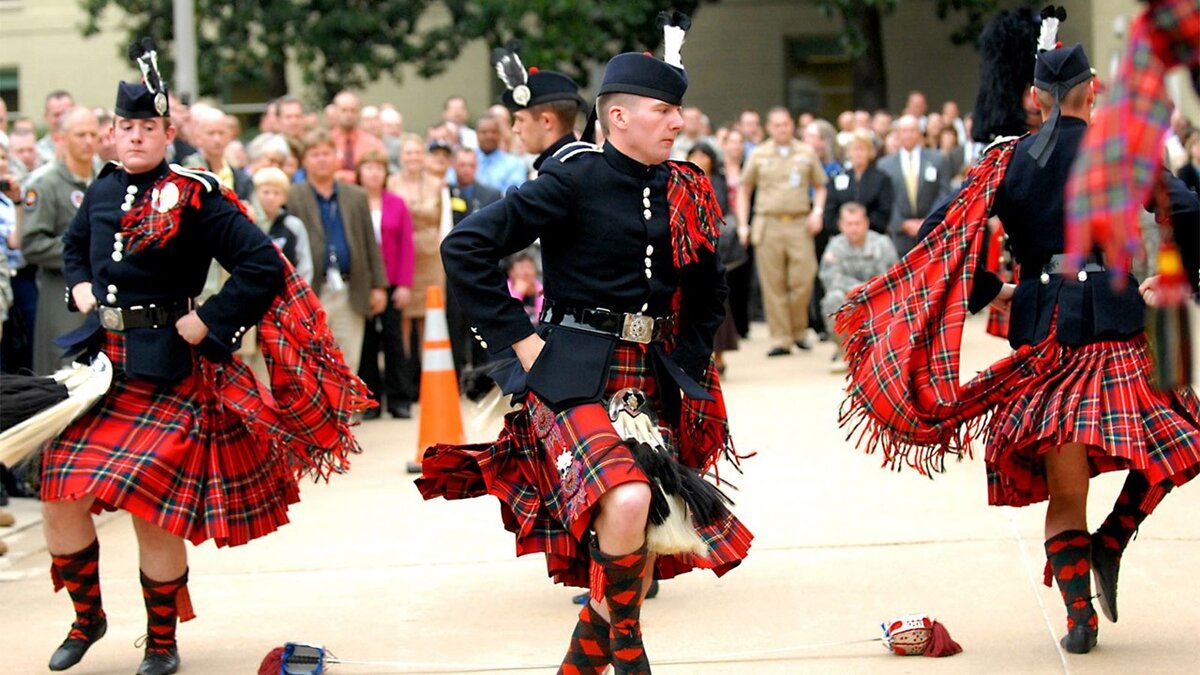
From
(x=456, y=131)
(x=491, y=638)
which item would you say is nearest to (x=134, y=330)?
(x=491, y=638)

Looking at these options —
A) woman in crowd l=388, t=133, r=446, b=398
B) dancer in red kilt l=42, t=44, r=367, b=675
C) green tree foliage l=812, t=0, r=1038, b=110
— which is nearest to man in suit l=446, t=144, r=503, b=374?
woman in crowd l=388, t=133, r=446, b=398

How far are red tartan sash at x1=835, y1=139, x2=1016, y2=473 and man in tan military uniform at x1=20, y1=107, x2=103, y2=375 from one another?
4885mm

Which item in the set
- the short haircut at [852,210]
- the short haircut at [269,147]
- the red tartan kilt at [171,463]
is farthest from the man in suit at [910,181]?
the red tartan kilt at [171,463]

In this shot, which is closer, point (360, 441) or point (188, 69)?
point (360, 441)

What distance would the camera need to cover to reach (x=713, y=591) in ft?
22.1

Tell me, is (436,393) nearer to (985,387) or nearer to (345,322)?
(345,322)

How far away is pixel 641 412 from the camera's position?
5020 mm

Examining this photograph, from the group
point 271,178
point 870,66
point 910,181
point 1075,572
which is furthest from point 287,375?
point 870,66

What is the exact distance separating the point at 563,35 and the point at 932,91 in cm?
789

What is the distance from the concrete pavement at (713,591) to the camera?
5.77 metres

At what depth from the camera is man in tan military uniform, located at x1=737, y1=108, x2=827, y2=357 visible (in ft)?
48.1

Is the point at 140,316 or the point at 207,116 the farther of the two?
the point at 207,116

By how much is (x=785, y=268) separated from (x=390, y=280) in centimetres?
410

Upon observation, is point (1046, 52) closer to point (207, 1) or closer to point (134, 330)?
point (134, 330)
